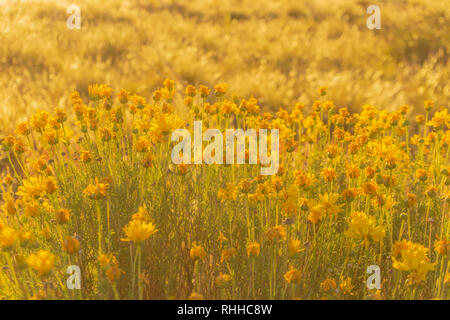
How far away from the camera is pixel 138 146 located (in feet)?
6.14

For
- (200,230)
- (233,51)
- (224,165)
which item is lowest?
(200,230)

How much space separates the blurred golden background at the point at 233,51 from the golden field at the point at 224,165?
40 mm

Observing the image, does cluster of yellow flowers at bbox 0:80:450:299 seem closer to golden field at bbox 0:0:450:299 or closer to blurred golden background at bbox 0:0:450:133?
golden field at bbox 0:0:450:299

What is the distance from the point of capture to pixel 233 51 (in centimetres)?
762

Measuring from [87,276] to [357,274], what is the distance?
1.16 m

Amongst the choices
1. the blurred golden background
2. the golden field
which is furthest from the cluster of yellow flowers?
the blurred golden background

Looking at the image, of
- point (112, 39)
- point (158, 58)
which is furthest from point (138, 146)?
point (112, 39)

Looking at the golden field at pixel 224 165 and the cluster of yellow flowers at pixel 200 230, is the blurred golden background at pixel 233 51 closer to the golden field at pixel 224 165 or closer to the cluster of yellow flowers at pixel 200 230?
the golden field at pixel 224 165

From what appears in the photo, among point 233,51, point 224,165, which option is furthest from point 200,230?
point 233,51

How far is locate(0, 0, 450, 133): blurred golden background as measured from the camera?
5398 mm

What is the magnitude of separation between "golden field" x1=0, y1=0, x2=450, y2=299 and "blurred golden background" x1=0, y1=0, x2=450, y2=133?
4 centimetres

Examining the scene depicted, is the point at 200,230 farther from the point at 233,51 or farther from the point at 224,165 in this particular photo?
the point at 233,51

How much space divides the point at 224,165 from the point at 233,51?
233 inches
